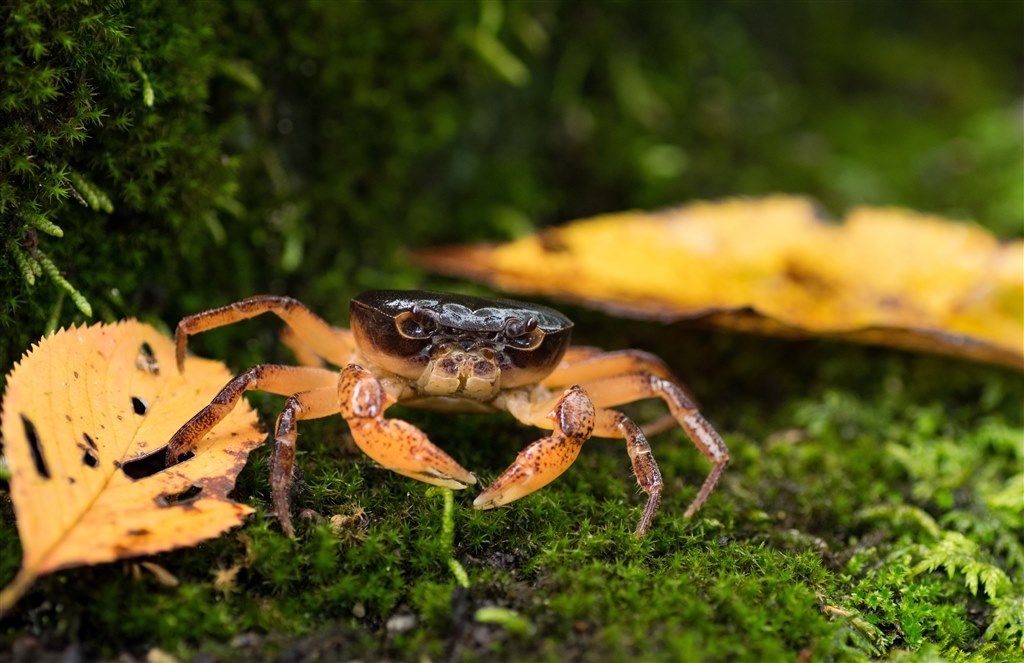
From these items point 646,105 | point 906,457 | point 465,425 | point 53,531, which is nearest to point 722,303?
point 906,457

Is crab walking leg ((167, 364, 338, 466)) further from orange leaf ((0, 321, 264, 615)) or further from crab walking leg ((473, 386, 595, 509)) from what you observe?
crab walking leg ((473, 386, 595, 509))

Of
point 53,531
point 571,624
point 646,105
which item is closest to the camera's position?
point 53,531

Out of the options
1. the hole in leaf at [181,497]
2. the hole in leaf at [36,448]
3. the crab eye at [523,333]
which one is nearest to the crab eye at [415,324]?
the crab eye at [523,333]

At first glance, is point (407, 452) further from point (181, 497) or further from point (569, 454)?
point (181, 497)

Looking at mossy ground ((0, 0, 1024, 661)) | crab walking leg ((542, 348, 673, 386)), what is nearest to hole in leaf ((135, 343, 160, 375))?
mossy ground ((0, 0, 1024, 661))

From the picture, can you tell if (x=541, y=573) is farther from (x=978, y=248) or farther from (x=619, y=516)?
(x=978, y=248)

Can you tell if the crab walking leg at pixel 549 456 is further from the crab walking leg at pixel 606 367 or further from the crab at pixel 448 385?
the crab walking leg at pixel 606 367
